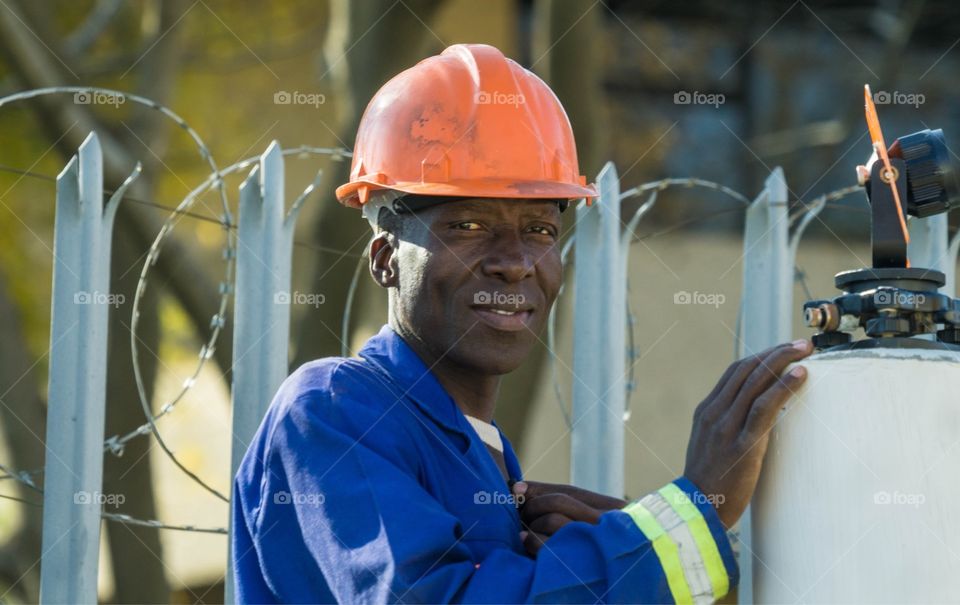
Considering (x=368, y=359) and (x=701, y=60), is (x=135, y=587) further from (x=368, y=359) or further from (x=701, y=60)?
(x=701, y=60)

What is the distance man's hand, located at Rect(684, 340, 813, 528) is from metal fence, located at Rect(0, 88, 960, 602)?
768 millimetres

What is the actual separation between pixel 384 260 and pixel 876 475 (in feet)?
3.23

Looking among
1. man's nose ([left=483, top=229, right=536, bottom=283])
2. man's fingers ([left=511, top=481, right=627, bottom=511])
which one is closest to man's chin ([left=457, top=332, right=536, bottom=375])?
man's nose ([left=483, top=229, right=536, bottom=283])

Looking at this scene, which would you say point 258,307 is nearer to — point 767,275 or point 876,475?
point 767,275

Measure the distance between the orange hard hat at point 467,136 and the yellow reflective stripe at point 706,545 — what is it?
665 millimetres

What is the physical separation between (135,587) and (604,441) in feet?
10.4

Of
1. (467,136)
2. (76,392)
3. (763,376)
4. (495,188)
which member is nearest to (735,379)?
(763,376)

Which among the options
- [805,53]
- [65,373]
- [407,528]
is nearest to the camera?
[407,528]

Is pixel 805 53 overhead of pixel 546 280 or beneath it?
overhead

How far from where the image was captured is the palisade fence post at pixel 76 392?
3.03 metres

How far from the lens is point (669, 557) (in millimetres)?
2236

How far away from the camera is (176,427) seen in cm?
1098

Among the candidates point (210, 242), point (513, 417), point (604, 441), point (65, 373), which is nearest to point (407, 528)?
point (65, 373)

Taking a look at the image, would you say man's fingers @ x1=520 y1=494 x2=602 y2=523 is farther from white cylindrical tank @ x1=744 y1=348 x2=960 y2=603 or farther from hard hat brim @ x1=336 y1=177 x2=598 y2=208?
hard hat brim @ x1=336 y1=177 x2=598 y2=208
